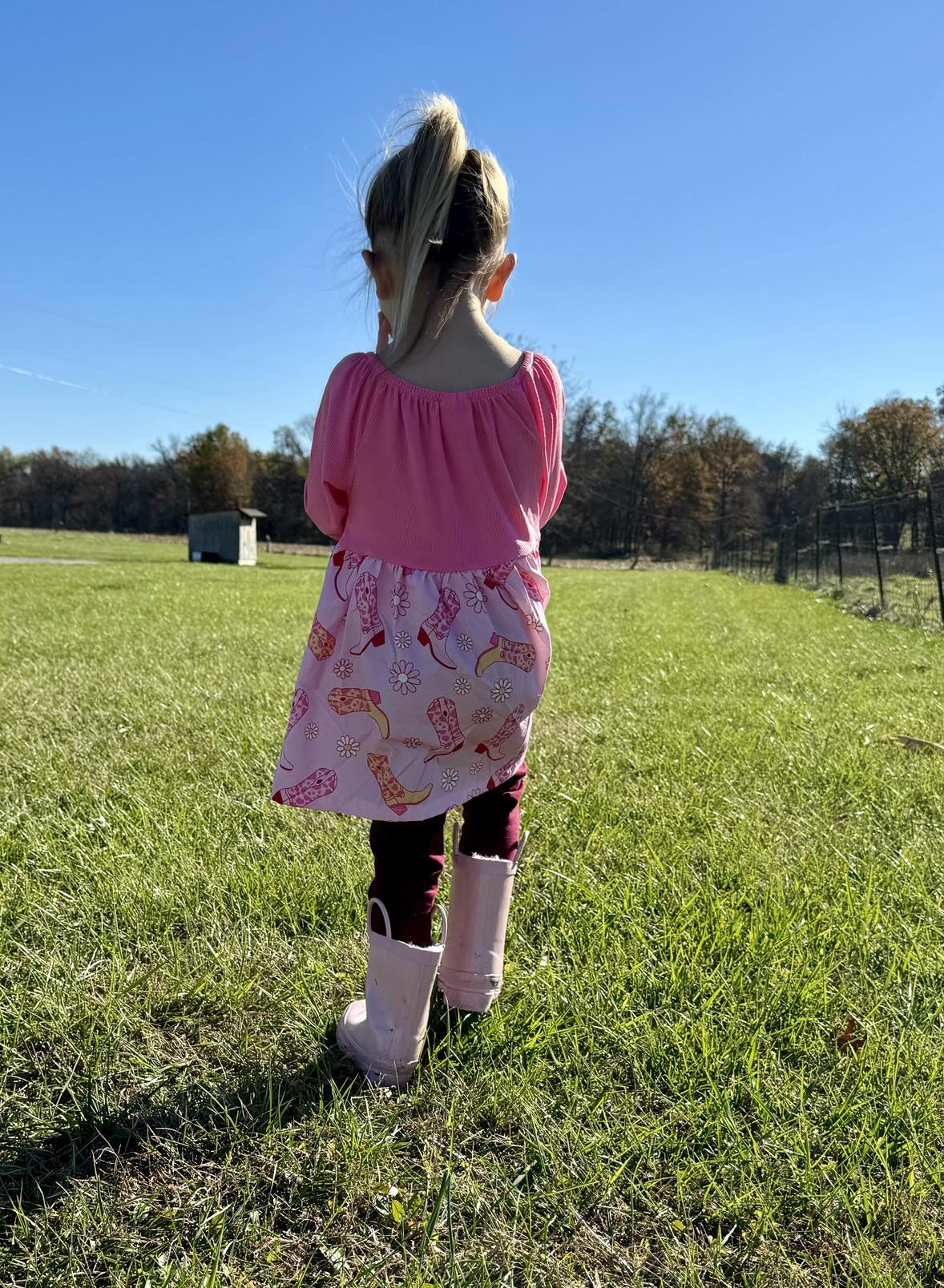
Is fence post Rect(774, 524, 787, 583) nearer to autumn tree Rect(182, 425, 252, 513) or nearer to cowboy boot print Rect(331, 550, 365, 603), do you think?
cowboy boot print Rect(331, 550, 365, 603)

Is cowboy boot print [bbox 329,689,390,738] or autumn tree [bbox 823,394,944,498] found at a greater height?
autumn tree [bbox 823,394,944,498]

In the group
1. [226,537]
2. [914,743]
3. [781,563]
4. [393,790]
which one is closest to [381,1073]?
[393,790]

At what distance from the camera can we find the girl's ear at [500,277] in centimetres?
150

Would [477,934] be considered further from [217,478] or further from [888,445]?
[217,478]

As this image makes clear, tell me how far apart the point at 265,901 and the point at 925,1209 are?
1496mm

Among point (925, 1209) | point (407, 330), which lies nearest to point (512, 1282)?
point (925, 1209)

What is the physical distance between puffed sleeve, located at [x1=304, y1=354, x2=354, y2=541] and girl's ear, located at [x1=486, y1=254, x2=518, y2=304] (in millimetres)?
328

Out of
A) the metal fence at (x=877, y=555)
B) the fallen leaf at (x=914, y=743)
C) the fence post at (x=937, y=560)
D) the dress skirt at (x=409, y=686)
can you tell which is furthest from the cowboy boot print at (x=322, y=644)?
the metal fence at (x=877, y=555)

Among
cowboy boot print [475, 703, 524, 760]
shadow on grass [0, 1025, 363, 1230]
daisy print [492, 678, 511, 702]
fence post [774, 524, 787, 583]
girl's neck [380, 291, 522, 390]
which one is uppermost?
fence post [774, 524, 787, 583]

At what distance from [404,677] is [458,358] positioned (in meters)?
0.58

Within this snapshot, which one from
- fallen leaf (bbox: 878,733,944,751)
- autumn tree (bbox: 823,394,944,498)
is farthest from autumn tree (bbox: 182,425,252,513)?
fallen leaf (bbox: 878,733,944,751)

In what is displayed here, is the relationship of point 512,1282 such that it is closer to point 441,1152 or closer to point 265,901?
point 441,1152

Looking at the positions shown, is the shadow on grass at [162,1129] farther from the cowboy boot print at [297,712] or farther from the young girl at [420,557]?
the cowboy boot print at [297,712]

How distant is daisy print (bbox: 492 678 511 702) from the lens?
1.39 metres
